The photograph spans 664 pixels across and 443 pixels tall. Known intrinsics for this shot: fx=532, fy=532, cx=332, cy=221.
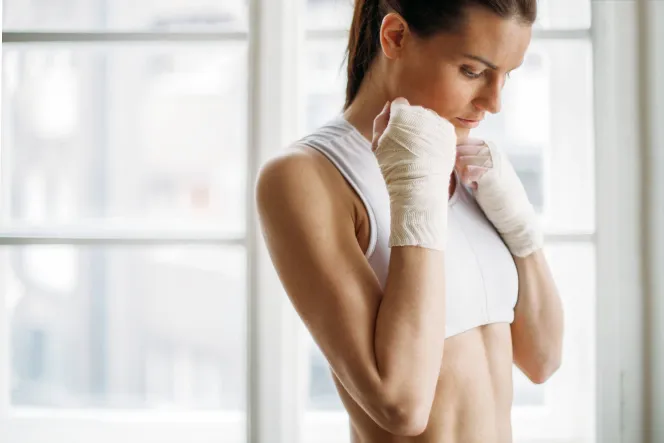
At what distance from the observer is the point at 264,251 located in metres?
1.17

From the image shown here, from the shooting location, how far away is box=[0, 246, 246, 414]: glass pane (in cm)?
126

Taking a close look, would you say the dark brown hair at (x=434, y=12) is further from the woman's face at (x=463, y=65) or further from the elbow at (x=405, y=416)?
the elbow at (x=405, y=416)

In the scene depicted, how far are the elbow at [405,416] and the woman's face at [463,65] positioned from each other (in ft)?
1.20

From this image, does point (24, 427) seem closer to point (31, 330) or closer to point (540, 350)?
point (31, 330)

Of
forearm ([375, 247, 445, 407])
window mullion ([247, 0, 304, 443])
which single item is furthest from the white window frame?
forearm ([375, 247, 445, 407])

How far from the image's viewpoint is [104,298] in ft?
4.17

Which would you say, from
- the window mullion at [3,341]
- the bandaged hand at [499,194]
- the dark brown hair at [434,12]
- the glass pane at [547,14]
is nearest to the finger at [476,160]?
the bandaged hand at [499,194]

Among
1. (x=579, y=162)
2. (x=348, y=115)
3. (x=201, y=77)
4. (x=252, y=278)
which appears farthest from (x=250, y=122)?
(x=579, y=162)

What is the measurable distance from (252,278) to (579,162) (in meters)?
0.81

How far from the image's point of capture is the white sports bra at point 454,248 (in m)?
0.68

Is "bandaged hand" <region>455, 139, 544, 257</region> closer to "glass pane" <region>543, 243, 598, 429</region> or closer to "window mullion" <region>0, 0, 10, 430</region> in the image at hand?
"glass pane" <region>543, 243, 598, 429</region>

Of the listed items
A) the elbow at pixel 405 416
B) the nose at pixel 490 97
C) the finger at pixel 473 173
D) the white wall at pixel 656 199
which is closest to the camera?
the elbow at pixel 405 416

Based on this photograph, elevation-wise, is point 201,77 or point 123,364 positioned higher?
point 201,77

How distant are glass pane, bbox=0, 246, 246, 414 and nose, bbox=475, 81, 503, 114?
2.40 ft
